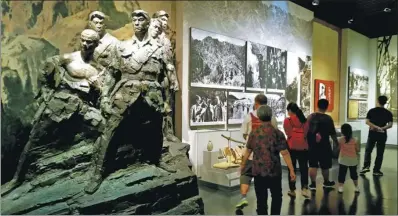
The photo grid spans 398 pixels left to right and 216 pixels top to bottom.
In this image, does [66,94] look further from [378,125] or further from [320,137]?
[378,125]

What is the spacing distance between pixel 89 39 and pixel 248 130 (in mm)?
2304

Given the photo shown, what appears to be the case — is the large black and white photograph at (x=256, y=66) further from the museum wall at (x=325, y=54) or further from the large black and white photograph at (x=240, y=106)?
the museum wall at (x=325, y=54)

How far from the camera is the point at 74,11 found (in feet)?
14.9

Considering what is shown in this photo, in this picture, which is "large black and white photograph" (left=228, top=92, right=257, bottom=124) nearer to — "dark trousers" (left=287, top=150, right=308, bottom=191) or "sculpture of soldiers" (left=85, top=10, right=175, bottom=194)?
"dark trousers" (left=287, top=150, right=308, bottom=191)

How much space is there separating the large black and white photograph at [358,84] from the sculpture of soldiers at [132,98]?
181 centimetres

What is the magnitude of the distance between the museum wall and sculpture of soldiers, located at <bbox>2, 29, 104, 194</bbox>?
7.58 ft

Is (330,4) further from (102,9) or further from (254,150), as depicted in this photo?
(102,9)

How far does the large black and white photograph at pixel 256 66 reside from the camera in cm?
292

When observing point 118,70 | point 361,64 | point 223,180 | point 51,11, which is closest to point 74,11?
point 51,11

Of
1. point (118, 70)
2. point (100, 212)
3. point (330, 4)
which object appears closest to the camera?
point (330, 4)

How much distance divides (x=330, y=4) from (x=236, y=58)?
1.07 meters

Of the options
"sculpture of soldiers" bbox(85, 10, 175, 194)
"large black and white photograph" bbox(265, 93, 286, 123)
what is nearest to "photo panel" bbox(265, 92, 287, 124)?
"large black and white photograph" bbox(265, 93, 286, 123)

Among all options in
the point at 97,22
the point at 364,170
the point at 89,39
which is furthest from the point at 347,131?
the point at 97,22

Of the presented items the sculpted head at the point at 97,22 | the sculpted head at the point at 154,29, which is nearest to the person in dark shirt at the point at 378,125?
the sculpted head at the point at 154,29
